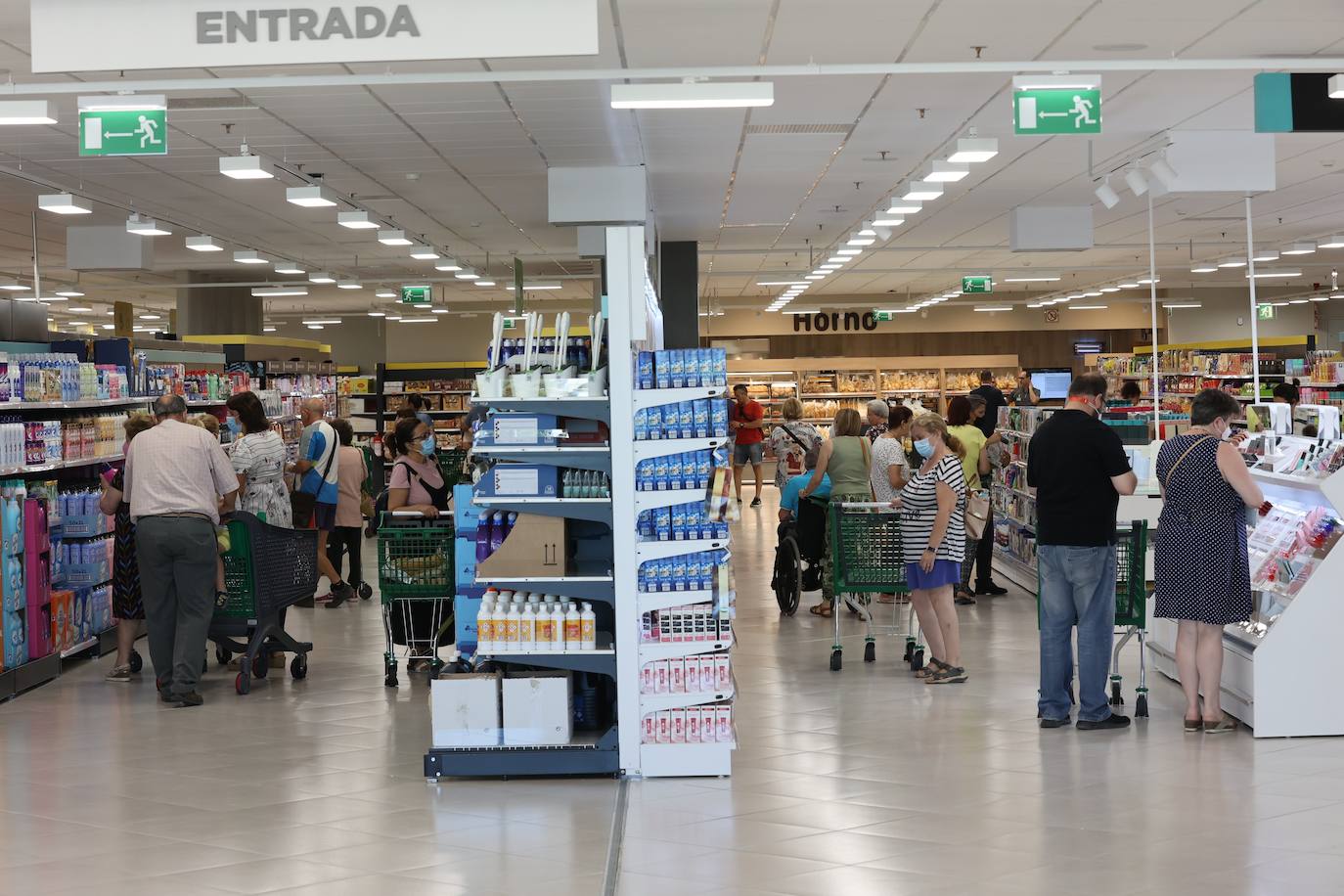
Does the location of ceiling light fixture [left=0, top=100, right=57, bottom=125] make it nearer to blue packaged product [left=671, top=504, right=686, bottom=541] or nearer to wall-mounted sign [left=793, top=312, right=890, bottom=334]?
blue packaged product [left=671, top=504, right=686, bottom=541]

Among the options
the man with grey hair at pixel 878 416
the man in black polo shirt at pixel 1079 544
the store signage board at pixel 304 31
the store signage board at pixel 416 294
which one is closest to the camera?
the store signage board at pixel 304 31

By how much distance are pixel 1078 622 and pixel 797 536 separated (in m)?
3.48

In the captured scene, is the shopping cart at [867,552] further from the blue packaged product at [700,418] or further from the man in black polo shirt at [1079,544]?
the blue packaged product at [700,418]

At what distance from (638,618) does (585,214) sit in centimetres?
712

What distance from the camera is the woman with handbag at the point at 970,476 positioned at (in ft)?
32.5

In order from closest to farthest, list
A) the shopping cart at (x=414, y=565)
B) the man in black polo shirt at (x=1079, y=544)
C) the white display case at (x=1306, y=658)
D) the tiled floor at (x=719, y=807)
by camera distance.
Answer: the tiled floor at (x=719, y=807) → the white display case at (x=1306, y=658) → the man in black polo shirt at (x=1079, y=544) → the shopping cart at (x=414, y=565)

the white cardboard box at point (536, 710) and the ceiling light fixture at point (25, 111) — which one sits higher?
the ceiling light fixture at point (25, 111)

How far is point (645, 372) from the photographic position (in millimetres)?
5551

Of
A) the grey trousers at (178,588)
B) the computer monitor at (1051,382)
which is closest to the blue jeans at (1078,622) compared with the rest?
the grey trousers at (178,588)

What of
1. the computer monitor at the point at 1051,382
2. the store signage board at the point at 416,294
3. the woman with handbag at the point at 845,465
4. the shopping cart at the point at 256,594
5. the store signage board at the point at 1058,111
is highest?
the store signage board at the point at 416,294

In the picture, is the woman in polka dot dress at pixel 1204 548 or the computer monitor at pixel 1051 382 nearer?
the woman in polka dot dress at pixel 1204 548

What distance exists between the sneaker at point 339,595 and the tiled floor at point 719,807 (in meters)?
3.41

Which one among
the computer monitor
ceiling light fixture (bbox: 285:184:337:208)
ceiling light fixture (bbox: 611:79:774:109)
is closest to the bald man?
ceiling light fixture (bbox: 285:184:337:208)

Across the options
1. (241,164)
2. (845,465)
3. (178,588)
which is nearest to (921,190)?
(845,465)
